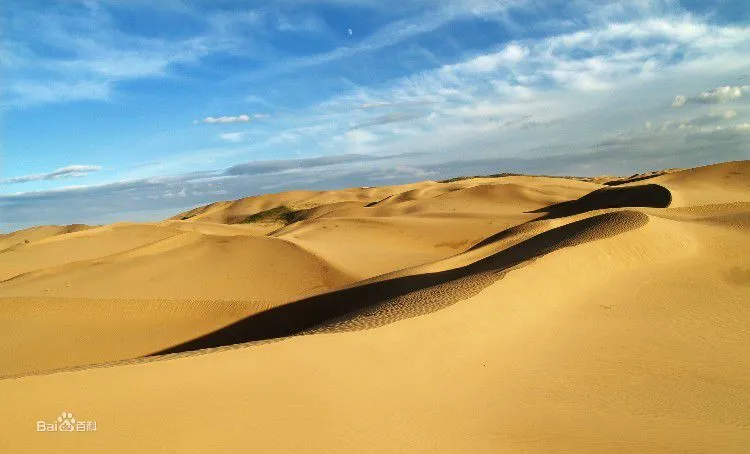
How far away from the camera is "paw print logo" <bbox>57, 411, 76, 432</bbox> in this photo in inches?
139

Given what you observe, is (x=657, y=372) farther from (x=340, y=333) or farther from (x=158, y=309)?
(x=158, y=309)

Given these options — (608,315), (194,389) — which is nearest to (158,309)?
(194,389)

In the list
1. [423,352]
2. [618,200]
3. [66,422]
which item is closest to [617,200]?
[618,200]

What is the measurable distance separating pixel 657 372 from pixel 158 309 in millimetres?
9907

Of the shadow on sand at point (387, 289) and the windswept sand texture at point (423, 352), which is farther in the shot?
the shadow on sand at point (387, 289)

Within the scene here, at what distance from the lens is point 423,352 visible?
550cm

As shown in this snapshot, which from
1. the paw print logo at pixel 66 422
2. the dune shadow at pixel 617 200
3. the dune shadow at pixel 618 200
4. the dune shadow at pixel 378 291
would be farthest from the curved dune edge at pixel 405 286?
the dune shadow at pixel 618 200

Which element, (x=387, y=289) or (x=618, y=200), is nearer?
(x=387, y=289)

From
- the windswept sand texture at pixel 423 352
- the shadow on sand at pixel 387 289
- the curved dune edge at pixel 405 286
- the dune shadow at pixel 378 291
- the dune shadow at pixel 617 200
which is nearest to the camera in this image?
the windswept sand texture at pixel 423 352

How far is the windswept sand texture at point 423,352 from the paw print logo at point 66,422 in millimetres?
94

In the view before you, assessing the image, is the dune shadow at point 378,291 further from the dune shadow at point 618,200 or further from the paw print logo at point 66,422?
the dune shadow at point 618,200

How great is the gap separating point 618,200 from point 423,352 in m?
22.8

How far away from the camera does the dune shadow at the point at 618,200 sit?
71.8ft

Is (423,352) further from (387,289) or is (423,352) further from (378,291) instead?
(378,291)
